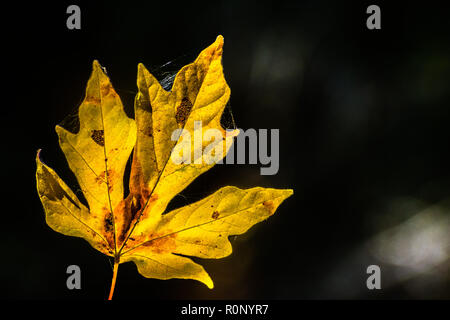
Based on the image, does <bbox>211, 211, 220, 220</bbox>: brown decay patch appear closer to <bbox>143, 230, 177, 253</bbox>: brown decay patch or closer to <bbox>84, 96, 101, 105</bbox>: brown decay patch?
<bbox>143, 230, 177, 253</bbox>: brown decay patch

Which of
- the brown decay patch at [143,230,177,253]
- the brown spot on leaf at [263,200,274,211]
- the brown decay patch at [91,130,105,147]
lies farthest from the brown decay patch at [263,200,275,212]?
the brown decay patch at [91,130,105,147]

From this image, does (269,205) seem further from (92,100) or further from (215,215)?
(92,100)

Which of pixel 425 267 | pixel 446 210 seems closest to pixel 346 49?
pixel 446 210

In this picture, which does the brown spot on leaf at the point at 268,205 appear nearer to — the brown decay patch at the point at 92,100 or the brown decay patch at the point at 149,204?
the brown decay patch at the point at 149,204

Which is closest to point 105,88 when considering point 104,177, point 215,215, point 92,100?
point 92,100

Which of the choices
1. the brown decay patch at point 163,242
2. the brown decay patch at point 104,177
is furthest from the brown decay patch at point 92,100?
the brown decay patch at point 163,242

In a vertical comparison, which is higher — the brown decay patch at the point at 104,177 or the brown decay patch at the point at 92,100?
the brown decay patch at the point at 92,100

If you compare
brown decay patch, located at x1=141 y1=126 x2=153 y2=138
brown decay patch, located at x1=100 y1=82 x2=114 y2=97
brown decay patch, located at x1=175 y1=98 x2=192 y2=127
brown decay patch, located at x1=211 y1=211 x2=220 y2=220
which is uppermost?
brown decay patch, located at x1=100 y1=82 x2=114 y2=97
